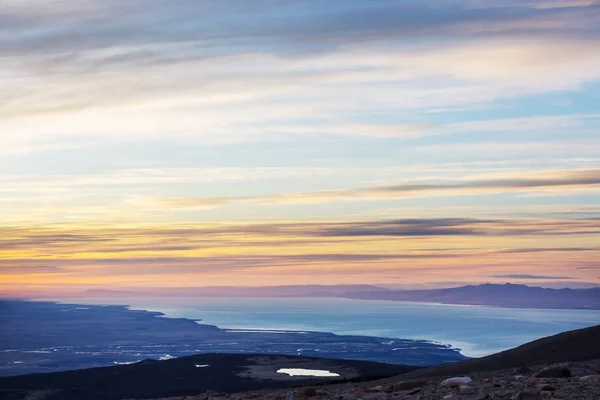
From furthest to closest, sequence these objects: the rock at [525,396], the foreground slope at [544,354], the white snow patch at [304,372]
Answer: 1. the white snow patch at [304,372]
2. the foreground slope at [544,354]
3. the rock at [525,396]

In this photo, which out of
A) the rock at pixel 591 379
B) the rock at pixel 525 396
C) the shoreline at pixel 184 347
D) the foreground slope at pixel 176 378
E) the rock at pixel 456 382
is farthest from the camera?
the shoreline at pixel 184 347

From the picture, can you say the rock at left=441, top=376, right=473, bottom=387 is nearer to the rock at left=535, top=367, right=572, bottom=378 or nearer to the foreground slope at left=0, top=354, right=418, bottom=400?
the rock at left=535, top=367, right=572, bottom=378

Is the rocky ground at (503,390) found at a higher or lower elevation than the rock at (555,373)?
lower

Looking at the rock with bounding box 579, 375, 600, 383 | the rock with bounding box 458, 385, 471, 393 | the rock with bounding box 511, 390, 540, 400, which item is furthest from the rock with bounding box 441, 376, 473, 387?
the rock with bounding box 511, 390, 540, 400

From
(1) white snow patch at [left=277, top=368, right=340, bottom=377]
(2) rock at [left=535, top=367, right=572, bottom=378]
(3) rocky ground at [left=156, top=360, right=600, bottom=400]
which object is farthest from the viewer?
(1) white snow patch at [left=277, top=368, right=340, bottom=377]

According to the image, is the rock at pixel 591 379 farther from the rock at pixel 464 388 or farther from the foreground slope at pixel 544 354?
the foreground slope at pixel 544 354

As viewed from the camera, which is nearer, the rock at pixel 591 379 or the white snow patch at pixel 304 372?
the rock at pixel 591 379

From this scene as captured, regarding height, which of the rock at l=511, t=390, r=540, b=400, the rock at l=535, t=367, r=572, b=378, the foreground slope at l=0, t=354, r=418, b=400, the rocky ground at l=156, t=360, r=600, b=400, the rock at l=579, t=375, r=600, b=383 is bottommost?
the rock at l=511, t=390, r=540, b=400

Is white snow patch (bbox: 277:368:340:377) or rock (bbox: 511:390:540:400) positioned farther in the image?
white snow patch (bbox: 277:368:340:377)

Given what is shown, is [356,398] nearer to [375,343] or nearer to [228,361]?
[228,361]

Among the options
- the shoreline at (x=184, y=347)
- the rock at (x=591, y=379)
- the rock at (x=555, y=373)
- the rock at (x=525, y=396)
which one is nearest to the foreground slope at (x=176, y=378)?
the rock at (x=555, y=373)

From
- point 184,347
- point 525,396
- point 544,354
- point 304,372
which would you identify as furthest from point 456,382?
point 184,347

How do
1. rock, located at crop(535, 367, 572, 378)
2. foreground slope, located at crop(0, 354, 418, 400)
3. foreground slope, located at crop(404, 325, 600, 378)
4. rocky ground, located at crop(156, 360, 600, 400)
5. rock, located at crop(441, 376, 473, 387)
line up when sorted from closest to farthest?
rocky ground, located at crop(156, 360, 600, 400) → rock, located at crop(441, 376, 473, 387) → rock, located at crop(535, 367, 572, 378) → foreground slope, located at crop(404, 325, 600, 378) → foreground slope, located at crop(0, 354, 418, 400)

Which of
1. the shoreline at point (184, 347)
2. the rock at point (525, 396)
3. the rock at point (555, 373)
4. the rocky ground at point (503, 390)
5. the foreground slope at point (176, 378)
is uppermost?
the shoreline at point (184, 347)
